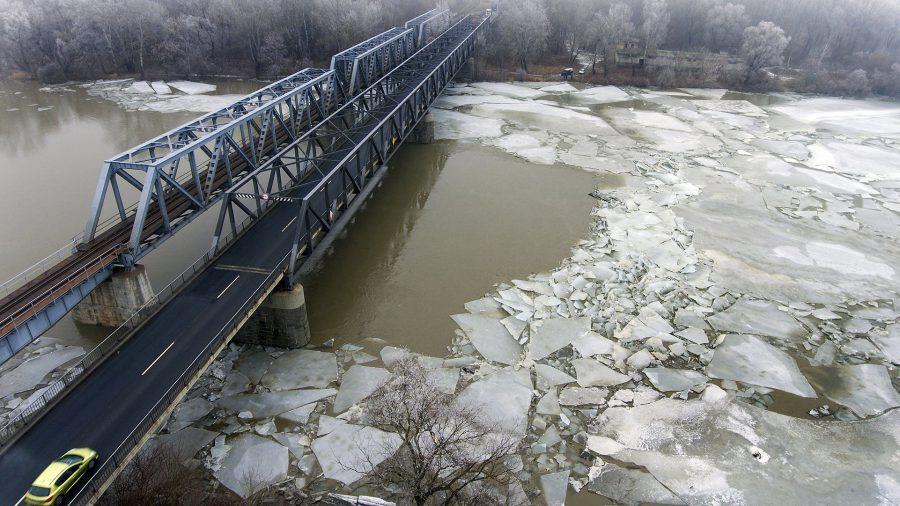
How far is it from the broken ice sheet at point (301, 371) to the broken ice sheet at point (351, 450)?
2.78 m

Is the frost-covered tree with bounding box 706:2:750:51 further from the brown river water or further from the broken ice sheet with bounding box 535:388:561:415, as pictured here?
the broken ice sheet with bounding box 535:388:561:415

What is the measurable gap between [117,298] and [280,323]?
6717mm

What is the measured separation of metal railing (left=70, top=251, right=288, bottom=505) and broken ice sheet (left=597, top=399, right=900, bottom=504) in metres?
13.3

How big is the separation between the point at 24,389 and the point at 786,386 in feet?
95.2

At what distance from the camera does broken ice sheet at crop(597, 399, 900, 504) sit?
51.2ft

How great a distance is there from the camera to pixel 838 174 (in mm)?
41750

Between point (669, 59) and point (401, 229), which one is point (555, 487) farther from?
point (669, 59)

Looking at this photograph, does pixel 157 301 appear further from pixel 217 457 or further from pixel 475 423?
pixel 475 423

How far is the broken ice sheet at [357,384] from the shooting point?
18.6 metres

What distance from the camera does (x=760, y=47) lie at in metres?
71.9

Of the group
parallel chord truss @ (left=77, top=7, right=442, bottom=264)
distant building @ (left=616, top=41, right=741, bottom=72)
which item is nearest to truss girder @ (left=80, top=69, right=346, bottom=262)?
parallel chord truss @ (left=77, top=7, right=442, bottom=264)

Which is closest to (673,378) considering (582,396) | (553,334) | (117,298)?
(582,396)

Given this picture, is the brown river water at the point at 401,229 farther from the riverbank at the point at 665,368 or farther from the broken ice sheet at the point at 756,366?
the broken ice sheet at the point at 756,366

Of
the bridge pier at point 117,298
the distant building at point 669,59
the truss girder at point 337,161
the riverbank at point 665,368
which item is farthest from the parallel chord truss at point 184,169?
the distant building at point 669,59
